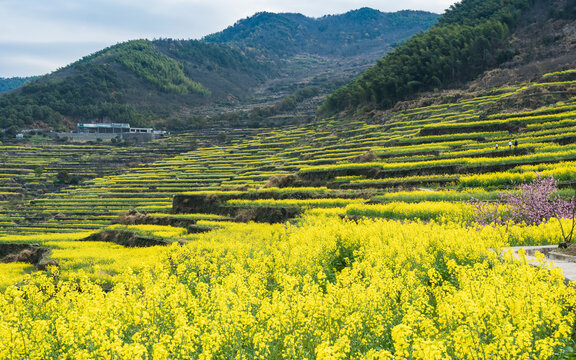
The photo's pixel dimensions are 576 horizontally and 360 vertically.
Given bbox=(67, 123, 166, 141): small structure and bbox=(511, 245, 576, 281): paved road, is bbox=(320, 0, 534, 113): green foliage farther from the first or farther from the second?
bbox=(511, 245, 576, 281): paved road

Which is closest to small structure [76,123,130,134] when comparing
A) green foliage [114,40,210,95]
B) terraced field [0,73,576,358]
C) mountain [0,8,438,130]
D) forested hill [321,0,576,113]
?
mountain [0,8,438,130]

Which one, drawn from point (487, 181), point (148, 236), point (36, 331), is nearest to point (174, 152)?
point (148, 236)

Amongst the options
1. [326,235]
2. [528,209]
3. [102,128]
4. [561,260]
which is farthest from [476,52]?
[102,128]

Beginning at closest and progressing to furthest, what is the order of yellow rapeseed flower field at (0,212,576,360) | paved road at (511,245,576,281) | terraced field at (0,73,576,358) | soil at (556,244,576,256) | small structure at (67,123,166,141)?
1. yellow rapeseed flower field at (0,212,576,360)
2. paved road at (511,245,576,281)
3. soil at (556,244,576,256)
4. terraced field at (0,73,576,358)
5. small structure at (67,123,166,141)

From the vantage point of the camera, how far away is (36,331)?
6738 mm

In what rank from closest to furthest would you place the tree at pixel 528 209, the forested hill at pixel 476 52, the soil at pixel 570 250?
1. the soil at pixel 570 250
2. the tree at pixel 528 209
3. the forested hill at pixel 476 52

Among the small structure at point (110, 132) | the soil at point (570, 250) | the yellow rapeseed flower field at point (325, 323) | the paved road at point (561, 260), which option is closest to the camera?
the yellow rapeseed flower field at point (325, 323)

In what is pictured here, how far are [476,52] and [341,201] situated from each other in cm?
5330

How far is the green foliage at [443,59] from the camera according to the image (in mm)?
65938

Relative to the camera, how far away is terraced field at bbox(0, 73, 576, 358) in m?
10.8

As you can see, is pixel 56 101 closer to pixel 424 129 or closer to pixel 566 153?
pixel 424 129

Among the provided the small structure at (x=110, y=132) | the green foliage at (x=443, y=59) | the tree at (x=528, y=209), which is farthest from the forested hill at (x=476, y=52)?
the small structure at (x=110, y=132)

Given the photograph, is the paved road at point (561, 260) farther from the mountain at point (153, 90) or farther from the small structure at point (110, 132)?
the mountain at point (153, 90)

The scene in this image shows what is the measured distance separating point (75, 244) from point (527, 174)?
86.5 feet
